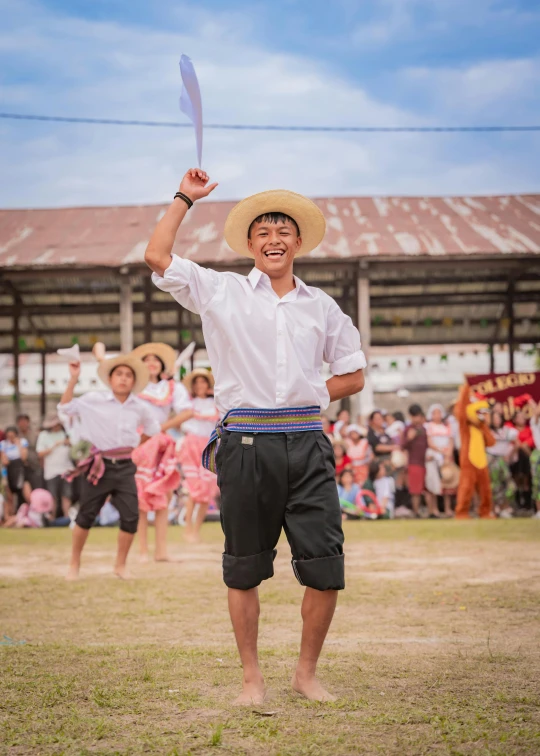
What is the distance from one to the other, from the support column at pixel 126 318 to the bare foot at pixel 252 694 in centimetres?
1552

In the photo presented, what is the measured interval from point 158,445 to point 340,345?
21.2 ft

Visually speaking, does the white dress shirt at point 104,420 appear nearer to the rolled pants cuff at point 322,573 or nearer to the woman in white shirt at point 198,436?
the woman in white shirt at point 198,436

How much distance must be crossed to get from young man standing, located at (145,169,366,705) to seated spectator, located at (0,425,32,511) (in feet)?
38.6

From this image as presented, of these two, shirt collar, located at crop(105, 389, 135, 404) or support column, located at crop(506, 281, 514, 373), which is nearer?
shirt collar, located at crop(105, 389, 135, 404)

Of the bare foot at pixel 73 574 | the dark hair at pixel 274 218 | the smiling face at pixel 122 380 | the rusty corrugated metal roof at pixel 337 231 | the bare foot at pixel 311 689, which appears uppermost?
the rusty corrugated metal roof at pixel 337 231

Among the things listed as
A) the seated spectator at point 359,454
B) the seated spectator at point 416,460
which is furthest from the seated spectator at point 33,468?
the seated spectator at point 416,460

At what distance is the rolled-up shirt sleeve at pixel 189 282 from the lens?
3.88m

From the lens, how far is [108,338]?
24.6 m

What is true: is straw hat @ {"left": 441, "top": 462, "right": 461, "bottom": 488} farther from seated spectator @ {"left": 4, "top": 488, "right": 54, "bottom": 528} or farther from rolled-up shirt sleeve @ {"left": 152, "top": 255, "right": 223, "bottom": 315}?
rolled-up shirt sleeve @ {"left": 152, "top": 255, "right": 223, "bottom": 315}

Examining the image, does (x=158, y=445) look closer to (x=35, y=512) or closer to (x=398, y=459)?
(x=35, y=512)

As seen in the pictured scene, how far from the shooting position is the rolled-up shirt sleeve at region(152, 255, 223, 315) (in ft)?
12.7

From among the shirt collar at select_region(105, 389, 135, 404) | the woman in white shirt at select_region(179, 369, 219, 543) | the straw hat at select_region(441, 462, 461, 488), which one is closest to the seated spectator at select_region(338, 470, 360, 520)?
the straw hat at select_region(441, 462, 461, 488)

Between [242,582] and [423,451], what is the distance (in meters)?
11.7

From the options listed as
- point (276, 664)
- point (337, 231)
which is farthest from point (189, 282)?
point (337, 231)
